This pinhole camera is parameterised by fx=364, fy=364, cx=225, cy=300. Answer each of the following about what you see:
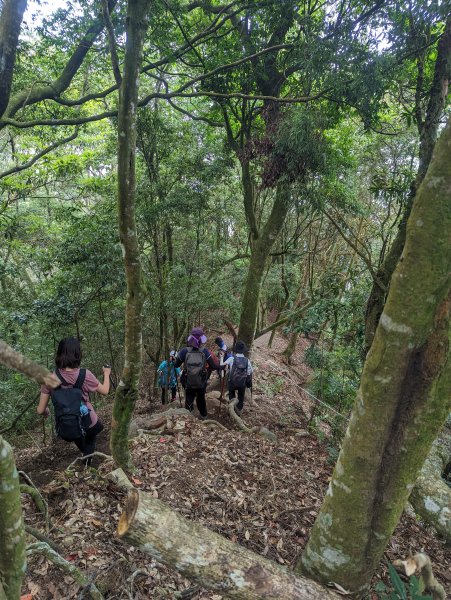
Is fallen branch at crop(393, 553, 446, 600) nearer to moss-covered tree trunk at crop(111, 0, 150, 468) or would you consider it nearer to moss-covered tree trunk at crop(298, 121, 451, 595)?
moss-covered tree trunk at crop(298, 121, 451, 595)

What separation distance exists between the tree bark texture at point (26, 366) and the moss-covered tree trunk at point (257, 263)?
27.5ft

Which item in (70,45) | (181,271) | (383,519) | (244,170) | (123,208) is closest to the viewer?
(383,519)

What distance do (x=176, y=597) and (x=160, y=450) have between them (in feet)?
8.28

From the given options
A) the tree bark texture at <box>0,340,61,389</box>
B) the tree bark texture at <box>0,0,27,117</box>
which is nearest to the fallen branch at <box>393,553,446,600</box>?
the tree bark texture at <box>0,340,61,389</box>

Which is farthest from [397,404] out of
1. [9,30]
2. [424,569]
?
[9,30]

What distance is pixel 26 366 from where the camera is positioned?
119 cm

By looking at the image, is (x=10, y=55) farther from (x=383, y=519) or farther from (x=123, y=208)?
(x=383, y=519)

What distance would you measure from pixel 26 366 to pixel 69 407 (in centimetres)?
345

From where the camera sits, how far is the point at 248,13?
274 inches

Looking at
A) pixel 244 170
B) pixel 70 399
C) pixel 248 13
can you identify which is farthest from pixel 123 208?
pixel 244 170

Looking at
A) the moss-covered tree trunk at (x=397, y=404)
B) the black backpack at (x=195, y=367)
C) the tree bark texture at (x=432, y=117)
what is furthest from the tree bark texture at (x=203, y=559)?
the black backpack at (x=195, y=367)

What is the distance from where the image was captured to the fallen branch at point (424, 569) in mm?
2428

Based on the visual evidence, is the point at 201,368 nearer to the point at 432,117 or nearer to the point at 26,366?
the point at 432,117

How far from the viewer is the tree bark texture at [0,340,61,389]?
44.9 inches
